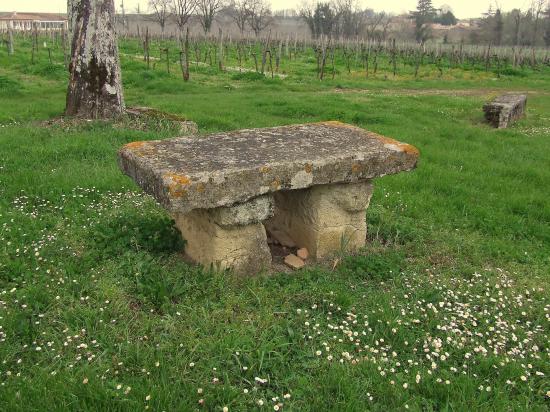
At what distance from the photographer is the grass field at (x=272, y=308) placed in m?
2.89

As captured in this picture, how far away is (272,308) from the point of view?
372cm

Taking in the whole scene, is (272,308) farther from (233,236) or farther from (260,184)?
(260,184)

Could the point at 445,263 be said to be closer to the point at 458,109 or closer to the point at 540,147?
the point at 540,147

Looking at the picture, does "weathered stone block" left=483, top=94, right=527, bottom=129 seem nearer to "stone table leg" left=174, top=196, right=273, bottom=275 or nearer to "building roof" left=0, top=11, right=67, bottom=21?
"stone table leg" left=174, top=196, right=273, bottom=275

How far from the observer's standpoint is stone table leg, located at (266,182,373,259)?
459 cm

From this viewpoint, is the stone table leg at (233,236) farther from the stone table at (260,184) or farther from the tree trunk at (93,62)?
the tree trunk at (93,62)

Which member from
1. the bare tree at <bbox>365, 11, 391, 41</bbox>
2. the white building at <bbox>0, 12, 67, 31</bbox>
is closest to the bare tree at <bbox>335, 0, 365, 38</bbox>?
the bare tree at <bbox>365, 11, 391, 41</bbox>

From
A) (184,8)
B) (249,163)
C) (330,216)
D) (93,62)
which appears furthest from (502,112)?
(184,8)

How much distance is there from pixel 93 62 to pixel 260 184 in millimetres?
7113

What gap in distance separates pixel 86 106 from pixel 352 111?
613 cm

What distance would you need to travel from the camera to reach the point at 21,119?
10.1 m

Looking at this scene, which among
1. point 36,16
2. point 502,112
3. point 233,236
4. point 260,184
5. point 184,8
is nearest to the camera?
point 260,184

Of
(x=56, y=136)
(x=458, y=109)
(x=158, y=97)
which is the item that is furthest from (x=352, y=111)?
(x=56, y=136)

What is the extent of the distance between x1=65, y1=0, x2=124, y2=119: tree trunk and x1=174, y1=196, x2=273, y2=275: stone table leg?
21.0 feet
